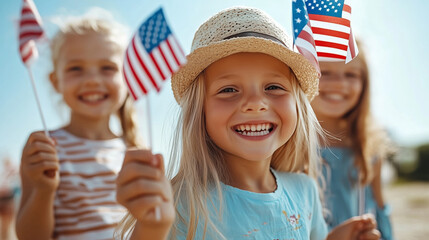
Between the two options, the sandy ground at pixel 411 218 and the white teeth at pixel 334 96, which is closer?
the white teeth at pixel 334 96

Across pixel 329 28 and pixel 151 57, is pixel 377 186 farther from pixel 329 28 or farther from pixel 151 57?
pixel 151 57

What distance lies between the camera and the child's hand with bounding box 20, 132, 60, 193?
250cm

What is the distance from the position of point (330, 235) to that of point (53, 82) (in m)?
2.48

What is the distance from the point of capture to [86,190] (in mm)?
3172

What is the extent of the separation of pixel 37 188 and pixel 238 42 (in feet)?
4.86

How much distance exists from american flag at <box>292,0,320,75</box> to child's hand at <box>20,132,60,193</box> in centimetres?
151

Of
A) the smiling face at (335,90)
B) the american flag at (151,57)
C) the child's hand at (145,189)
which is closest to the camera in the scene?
the child's hand at (145,189)

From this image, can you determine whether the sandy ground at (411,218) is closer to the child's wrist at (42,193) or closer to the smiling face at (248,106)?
the child's wrist at (42,193)

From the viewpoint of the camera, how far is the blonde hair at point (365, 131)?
4065 millimetres

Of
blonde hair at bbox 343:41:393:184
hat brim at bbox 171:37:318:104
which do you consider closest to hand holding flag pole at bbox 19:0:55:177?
hat brim at bbox 171:37:318:104

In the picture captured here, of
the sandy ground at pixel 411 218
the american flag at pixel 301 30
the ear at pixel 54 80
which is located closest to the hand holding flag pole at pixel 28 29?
the ear at pixel 54 80

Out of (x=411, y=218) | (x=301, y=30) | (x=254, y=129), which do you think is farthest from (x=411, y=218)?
(x=301, y=30)

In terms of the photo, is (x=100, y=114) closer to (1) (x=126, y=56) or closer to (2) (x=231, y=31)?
(2) (x=231, y=31)

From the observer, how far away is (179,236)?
2090 mm
